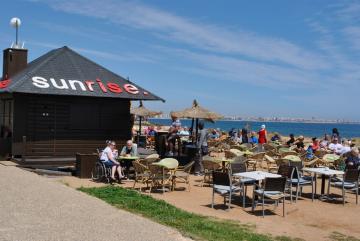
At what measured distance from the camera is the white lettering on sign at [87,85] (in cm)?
1515

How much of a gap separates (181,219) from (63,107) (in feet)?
28.4

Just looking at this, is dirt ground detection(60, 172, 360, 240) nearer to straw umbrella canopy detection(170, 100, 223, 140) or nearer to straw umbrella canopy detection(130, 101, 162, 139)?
straw umbrella canopy detection(170, 100, 223, 140)

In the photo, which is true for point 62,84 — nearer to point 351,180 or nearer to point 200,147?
point 200,147

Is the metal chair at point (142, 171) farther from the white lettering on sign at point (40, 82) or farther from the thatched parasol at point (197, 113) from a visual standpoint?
the white lettering on sign at point (40, 82)

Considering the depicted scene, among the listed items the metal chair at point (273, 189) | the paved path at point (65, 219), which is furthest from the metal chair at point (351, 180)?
the paved path at point (65, 219)

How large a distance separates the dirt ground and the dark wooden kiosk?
3.55m

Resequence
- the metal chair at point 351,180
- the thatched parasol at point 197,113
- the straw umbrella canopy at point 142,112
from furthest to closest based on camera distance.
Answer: the straw umbrella canopy at point 142,112, the thatched parasol at point 197,113, the metal chair at point 351,180

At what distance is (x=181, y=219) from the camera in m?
8.19

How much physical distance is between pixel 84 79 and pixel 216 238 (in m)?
10.4

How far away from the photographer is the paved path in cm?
657

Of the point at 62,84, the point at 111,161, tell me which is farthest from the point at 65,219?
the point at 62,84

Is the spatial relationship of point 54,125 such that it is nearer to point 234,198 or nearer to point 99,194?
point 99,194

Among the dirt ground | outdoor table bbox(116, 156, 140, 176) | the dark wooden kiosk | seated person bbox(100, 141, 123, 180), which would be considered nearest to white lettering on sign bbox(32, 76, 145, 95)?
the dark wooden kiosk

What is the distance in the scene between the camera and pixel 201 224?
785 centimetres
